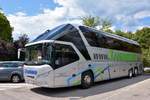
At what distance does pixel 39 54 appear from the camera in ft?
53.9

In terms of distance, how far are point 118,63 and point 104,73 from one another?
3.65 m

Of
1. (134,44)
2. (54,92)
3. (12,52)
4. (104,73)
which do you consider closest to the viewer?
(54,92)

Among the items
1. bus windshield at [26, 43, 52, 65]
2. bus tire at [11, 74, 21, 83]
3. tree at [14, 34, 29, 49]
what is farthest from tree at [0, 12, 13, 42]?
bus windshield at [26, 43, 52, 65]

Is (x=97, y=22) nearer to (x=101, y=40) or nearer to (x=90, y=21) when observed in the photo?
(x=90, y=21)

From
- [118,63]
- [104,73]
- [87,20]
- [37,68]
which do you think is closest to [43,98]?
[37,68]

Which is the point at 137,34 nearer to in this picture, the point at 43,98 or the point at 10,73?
the point at 10,73

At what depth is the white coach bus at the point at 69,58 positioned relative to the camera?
15.9 meters

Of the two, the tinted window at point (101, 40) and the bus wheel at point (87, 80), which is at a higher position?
the tinted window at point (101, 40)

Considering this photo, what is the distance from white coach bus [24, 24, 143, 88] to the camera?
15.9 meters

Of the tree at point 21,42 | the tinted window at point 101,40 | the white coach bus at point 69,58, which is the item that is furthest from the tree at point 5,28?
the white coach bus at point 69,58

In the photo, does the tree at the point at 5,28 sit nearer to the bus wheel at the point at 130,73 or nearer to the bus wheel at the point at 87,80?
the bus wheel at the point at 130,73

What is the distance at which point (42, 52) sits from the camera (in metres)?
16.2

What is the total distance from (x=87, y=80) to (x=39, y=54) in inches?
148

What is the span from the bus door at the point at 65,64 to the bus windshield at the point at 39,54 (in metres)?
0.37
